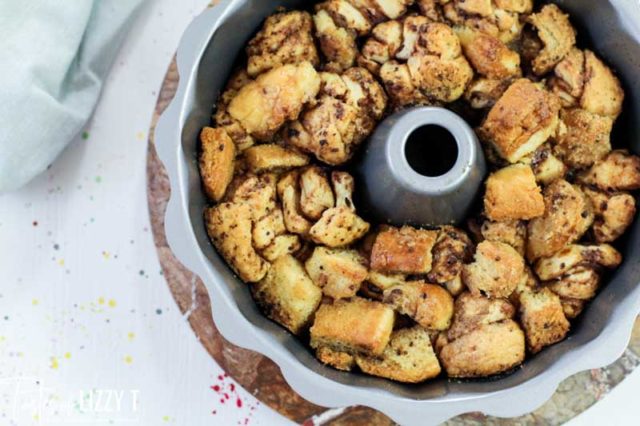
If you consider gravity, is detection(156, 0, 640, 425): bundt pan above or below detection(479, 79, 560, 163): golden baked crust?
below

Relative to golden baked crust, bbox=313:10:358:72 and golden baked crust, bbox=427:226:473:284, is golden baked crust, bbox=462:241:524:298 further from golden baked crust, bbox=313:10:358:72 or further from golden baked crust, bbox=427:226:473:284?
golden baked crust, bbox=313:10:358:72

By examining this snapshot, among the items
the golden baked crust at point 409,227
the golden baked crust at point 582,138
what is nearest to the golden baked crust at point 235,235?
the golden baked crust at point 409,227

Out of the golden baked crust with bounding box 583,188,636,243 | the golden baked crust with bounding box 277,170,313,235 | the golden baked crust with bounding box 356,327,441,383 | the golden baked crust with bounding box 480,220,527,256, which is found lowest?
the golden baked crust with bounding box 356,327,441,383

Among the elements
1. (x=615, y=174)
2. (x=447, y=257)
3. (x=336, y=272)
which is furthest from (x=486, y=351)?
(x=615, y=174)

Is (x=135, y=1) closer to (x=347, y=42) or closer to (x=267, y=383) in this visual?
(x=347, y=42)

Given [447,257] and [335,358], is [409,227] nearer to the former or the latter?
[447,257]

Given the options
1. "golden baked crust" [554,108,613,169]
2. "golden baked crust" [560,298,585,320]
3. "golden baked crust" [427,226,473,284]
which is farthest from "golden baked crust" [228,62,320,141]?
"golden baked crust" [560,298,585,320]

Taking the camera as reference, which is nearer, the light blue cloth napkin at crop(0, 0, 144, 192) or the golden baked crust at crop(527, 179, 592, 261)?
the golden baked crust at crop(527, 179, 592, 261)

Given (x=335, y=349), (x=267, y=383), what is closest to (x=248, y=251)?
(x=335, y=349)
